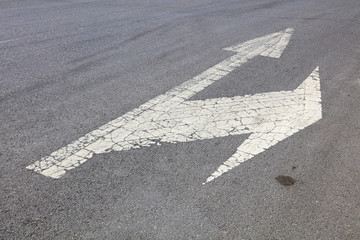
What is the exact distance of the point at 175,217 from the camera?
292 centimetres

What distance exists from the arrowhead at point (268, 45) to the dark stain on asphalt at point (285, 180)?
12.9 ft

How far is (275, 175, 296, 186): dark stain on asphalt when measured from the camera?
11.1 ft

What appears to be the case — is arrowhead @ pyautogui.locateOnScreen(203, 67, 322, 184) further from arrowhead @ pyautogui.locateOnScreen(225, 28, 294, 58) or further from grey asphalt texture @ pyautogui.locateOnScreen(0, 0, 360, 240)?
arrowhead @ pyautogui.locateOnScreen(225, 28, 294, 58)

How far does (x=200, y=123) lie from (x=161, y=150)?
773 millimetres

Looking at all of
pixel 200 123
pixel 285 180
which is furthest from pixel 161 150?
pixel 285 180

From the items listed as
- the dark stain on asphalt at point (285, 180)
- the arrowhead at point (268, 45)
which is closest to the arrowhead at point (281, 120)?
the dark stain on asphalt at point (285, 180)

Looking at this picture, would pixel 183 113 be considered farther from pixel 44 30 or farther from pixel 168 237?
pixel 44 30

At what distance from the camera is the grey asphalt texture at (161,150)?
113 inches

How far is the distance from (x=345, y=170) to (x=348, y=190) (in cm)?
34

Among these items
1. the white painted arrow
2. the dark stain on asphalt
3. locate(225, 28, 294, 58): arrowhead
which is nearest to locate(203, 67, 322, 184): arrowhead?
the white painted arrow

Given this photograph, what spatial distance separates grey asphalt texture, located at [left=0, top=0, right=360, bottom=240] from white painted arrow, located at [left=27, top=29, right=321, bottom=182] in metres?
0.13

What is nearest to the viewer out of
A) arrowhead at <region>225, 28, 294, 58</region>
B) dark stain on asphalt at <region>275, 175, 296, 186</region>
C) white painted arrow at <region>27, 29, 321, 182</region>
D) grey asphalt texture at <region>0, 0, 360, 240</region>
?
grey asphalt texture at <region>0, 0, 360, 240</region>

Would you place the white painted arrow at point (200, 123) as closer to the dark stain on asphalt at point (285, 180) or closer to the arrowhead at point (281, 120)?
the arrowhead at point (281, 120)

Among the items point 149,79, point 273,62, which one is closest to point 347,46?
point 273,62
